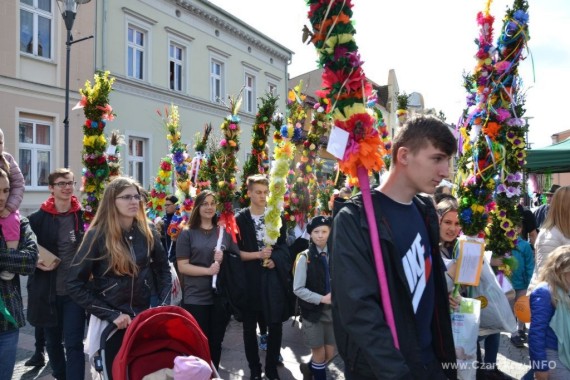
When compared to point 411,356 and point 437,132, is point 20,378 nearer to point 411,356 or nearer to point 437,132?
point 411,356

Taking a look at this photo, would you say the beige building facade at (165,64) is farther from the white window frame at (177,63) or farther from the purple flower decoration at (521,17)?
the purple flower decoration at (521,17)

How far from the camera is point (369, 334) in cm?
178

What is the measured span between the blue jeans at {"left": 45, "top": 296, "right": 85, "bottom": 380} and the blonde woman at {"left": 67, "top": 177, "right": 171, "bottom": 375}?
852mm

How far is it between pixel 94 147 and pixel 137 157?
12482mm

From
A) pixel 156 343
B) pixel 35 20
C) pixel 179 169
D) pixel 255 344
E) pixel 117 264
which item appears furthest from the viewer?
pixel 35 20

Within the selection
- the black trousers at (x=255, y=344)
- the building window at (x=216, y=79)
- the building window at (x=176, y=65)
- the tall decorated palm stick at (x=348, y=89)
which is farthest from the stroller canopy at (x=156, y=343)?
the building window at (x=216, y=79)

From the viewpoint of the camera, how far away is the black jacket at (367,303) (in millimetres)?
1771

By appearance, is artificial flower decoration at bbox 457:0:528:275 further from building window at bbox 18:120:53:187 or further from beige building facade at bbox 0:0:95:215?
building window at bbox 18:120:53:187

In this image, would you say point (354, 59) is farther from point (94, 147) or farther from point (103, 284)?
point (94, 147)

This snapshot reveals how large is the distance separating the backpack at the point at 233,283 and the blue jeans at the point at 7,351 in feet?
5.80

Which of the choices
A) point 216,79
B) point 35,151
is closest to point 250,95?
point 216,79

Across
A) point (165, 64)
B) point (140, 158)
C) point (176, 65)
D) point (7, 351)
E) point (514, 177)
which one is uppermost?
point (176, 65)

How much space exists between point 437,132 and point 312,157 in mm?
5497

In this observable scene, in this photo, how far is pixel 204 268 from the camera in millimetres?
4379
